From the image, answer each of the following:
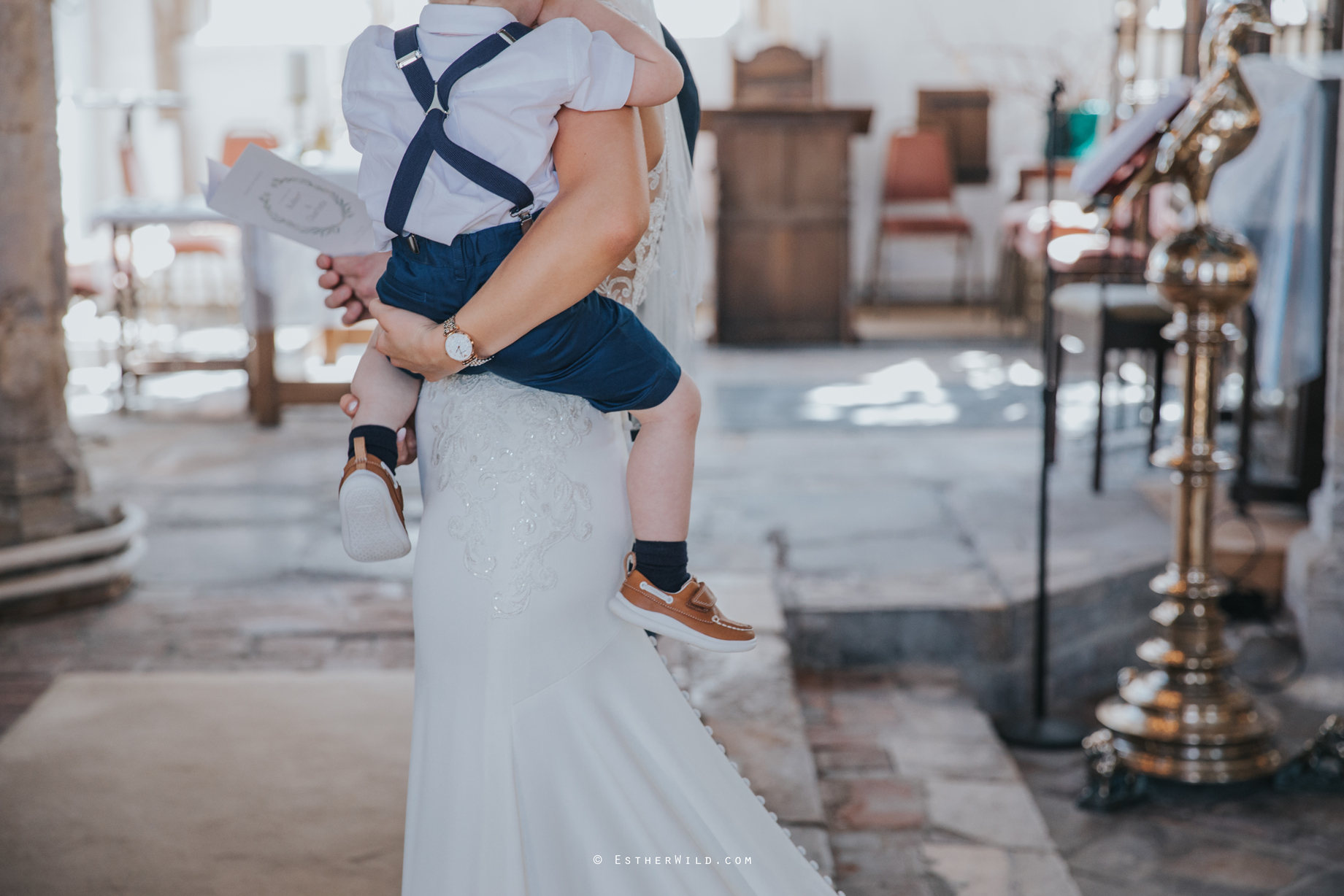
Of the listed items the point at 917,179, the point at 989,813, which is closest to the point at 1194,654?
the point at 989,813

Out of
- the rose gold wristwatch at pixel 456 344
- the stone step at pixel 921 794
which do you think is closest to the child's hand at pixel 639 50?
the rose gold wristwatch at pixel 456 344

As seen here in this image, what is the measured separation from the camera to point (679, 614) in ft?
4.69

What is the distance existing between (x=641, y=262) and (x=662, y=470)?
25cm

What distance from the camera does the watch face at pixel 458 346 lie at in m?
1.34

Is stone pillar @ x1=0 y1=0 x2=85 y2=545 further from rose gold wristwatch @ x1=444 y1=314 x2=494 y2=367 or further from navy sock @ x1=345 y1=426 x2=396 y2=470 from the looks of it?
rose gold wristwatch @ x1=444 y1=314 x2=494 y2=367

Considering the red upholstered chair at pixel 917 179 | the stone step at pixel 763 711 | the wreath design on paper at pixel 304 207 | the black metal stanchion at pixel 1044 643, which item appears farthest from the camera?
the red upholstered chair at pixel 917 179

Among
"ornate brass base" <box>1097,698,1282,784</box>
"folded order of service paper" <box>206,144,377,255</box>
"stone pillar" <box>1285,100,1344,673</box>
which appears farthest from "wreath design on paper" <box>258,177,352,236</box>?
"stone pillar" <box>1285,100,1344,673</box>

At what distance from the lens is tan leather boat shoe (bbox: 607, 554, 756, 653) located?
56.2 inches

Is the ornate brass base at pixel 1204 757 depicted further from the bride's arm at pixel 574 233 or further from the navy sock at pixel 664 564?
the bride's arm at pixel 574 233

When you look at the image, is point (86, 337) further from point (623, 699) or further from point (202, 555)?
point (623, 699)

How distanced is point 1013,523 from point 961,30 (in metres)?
6.85

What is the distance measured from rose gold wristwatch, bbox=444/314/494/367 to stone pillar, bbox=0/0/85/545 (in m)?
2.31

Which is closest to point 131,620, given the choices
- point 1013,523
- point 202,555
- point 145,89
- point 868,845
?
point 202,555

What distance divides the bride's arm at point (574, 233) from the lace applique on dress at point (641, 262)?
0.18 meters
